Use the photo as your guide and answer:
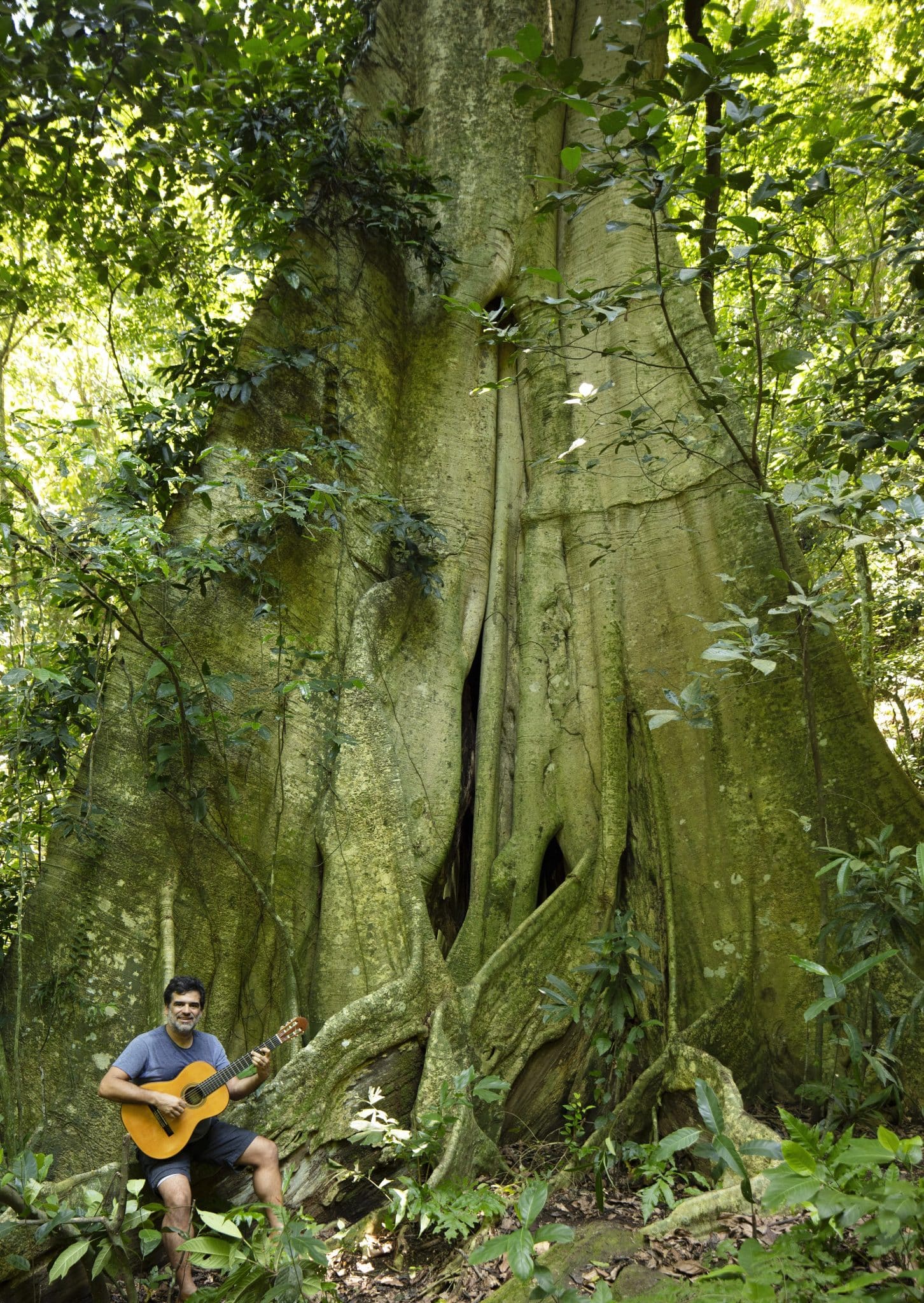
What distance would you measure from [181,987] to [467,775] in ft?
6.37

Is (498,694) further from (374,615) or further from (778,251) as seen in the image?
(778,251)

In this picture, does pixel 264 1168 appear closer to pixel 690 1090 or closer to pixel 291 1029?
pixel 291 1029

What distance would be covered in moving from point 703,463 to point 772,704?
132 centimetres

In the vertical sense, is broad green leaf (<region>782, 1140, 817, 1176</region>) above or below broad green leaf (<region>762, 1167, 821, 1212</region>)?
above

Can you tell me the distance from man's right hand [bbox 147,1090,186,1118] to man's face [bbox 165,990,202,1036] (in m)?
0.22

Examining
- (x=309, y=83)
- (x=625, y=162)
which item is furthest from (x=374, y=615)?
(x=309, y=83)

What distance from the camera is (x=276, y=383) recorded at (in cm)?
472

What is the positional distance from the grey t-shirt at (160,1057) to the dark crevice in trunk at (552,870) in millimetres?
1738

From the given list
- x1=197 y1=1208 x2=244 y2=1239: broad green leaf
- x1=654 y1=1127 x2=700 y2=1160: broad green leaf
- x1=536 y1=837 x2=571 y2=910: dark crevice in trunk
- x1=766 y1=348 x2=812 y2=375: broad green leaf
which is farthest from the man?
x1=766 y1=348 x2=812 y2=375: broad green leaf

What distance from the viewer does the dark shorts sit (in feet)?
9.91

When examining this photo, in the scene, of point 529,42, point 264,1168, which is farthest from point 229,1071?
point 529,42

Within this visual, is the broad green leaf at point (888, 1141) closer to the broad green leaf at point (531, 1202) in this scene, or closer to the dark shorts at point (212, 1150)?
the broad green leaf at point (531, 1202)

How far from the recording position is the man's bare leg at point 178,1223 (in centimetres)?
276

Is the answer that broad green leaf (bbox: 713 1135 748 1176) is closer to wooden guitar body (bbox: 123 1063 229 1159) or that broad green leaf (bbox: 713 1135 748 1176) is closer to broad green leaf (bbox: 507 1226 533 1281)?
broad green leaf (bbox: 507 1226 533 1281)
